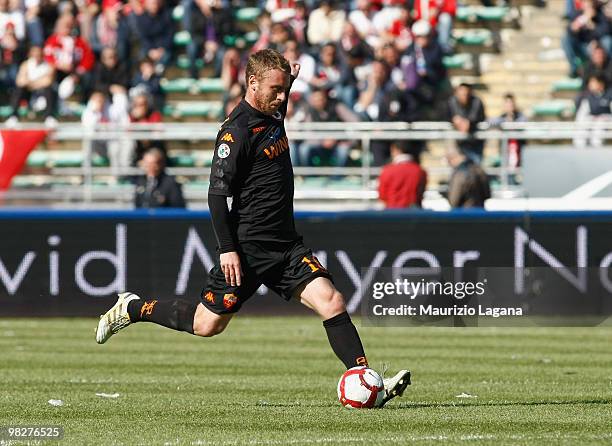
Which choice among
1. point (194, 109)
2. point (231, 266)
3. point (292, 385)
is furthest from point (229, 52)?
point (231, 266)

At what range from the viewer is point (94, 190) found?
2180 centimetres

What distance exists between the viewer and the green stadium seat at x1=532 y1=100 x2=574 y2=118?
80.0 feet

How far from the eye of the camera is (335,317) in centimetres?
945

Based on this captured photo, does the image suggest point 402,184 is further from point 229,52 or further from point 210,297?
point 210,297

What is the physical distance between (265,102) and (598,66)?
14.8 m

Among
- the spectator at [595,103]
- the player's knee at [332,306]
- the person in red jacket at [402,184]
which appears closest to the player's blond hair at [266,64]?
the player's knee at [332,306]

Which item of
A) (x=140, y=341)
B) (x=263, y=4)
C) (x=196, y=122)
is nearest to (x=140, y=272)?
(x=140, y=341)

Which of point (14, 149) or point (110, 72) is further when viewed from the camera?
point (110, 72)

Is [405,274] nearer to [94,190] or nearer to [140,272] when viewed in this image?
[140,272]

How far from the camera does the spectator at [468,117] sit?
822 inches

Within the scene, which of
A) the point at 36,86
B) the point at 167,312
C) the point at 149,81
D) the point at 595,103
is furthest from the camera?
the point at 36,86

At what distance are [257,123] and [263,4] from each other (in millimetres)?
17234

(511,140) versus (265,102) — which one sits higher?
(265,102)

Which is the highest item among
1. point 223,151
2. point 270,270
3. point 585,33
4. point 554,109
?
point 223,151
